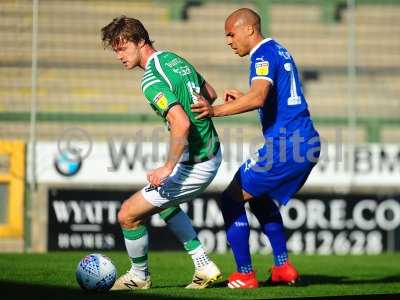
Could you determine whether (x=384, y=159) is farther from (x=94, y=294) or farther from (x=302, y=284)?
(x=94, y=294)

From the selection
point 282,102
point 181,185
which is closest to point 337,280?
point 282,102

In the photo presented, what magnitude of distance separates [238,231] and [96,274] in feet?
3.76

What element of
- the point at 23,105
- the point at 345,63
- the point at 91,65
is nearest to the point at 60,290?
the point at 23,105

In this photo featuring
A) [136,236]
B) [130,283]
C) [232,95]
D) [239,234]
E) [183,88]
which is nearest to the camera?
[183,88]

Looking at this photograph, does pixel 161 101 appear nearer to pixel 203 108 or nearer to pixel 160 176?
pixel 203 108

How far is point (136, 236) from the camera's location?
22.6ft

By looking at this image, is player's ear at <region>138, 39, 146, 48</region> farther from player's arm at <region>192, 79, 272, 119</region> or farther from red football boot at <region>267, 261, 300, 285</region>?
red football boot at <region>267, 261, 300, 285</region>

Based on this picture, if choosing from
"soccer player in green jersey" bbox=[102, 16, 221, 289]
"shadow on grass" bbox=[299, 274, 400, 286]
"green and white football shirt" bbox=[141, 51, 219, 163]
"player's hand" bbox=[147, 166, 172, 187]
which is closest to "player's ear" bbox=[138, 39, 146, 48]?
"soccer player in green jersey" bbox=[102, 16, 221, 289]

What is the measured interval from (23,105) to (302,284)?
6.08m

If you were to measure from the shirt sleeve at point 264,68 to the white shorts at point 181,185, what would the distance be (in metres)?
0.65

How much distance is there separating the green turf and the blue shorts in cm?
72

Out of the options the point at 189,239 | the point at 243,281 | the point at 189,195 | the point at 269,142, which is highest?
the point at 269,142

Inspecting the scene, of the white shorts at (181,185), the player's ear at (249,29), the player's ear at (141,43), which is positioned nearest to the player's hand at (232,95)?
the player's ear at (249,29)

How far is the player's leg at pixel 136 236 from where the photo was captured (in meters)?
6.83
